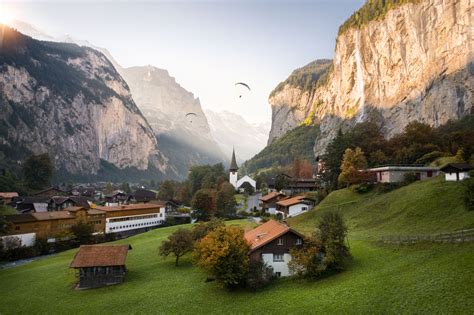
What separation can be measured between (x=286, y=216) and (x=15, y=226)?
43599 millimetres

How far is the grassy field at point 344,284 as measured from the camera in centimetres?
2077

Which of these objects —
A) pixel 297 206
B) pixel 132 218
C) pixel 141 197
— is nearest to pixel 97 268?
pixel 297 206

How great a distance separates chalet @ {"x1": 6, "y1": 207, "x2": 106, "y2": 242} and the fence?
49.8 m

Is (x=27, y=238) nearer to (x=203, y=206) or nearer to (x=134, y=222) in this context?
(x=134, y=222)

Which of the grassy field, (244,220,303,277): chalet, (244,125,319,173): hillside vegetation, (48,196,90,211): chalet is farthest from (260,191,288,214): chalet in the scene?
(244,125,319,173): hillside vegetation

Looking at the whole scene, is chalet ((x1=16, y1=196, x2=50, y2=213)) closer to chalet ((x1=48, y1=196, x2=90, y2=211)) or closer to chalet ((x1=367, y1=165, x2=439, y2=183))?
chalet ((x1=48, y1=196, x2=90, y2=211))

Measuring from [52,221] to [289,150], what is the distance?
137 metres

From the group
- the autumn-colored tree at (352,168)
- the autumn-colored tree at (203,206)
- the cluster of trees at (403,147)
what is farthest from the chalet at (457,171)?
the autumn-colored tree at (203,206)

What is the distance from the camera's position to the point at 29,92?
18100 centimetres

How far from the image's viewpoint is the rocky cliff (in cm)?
8975

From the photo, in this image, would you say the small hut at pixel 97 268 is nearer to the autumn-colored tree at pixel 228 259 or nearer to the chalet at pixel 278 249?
the autumn-colored tree at pixel 228 259

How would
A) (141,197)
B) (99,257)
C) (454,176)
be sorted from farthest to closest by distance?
(141,197) → (454,176) → (99,257)

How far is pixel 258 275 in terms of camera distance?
1161 inches

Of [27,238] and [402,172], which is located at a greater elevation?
[402,172]
